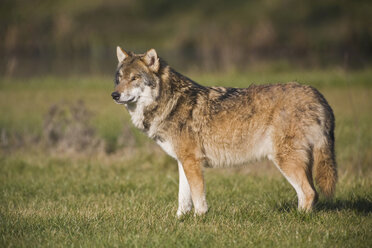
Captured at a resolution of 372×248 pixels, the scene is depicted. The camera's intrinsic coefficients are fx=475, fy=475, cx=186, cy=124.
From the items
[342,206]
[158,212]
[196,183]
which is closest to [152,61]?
[196,183]

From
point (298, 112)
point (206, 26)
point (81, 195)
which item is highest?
point (206, 26)

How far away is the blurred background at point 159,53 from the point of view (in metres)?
12.5

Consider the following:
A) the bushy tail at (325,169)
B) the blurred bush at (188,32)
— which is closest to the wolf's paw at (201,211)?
the bushy tail at (325,169)

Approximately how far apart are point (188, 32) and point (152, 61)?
52.9 meters

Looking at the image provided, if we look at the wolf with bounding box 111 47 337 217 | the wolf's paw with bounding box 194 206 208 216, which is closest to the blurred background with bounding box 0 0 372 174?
the wolf with bounding box 111 47 337 217

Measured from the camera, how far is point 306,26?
62344 millimetres

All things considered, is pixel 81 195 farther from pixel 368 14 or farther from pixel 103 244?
pixel 368 14

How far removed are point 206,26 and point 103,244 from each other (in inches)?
2268

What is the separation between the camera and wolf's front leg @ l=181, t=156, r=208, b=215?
266 inches

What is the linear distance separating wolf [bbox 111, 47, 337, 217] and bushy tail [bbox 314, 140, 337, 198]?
13mm

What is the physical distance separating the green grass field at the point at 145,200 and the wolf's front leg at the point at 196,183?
0.64 ft

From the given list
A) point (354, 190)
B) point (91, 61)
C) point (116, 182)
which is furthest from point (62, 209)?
point (91, 61)

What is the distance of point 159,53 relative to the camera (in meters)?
45.6

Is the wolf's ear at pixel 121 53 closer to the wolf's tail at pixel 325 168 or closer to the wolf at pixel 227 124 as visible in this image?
the wolf at pixel 227 124
